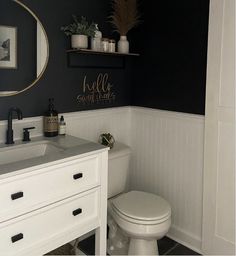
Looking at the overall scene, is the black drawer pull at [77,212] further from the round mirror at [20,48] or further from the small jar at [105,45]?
the small jar at [105,45]

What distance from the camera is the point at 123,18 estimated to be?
8.06 ft

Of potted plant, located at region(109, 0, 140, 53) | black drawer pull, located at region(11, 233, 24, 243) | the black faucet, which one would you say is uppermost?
potted plant, located at region(109, 0, 140, 53)

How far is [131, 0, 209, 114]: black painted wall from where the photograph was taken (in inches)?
88.1

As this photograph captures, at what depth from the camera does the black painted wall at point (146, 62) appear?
2158 mm

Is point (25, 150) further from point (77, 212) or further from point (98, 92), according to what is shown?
point (98, 92)

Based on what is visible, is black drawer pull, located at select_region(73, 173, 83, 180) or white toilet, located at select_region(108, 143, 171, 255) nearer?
black drawer pull, located at select_region(73, 173, 83, 180)

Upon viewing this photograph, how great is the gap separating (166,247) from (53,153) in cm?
125

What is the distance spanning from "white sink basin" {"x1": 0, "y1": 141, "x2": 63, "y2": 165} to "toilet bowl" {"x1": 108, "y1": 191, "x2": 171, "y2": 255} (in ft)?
1.94

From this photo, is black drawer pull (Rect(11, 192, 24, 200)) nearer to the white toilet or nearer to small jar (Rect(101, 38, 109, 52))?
the white toilet

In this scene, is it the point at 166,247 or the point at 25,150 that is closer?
the point at 25,150

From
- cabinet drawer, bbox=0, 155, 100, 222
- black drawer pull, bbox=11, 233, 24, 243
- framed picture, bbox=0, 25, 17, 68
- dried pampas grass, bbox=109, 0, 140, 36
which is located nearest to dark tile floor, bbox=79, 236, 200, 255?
cabinet drawer, bbox=0, 155, 100, 222

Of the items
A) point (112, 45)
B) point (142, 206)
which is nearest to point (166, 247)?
point (142, 206)

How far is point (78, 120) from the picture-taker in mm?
2395

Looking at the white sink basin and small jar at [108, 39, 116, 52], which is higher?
small jar at [108, 39, 116, 52]
